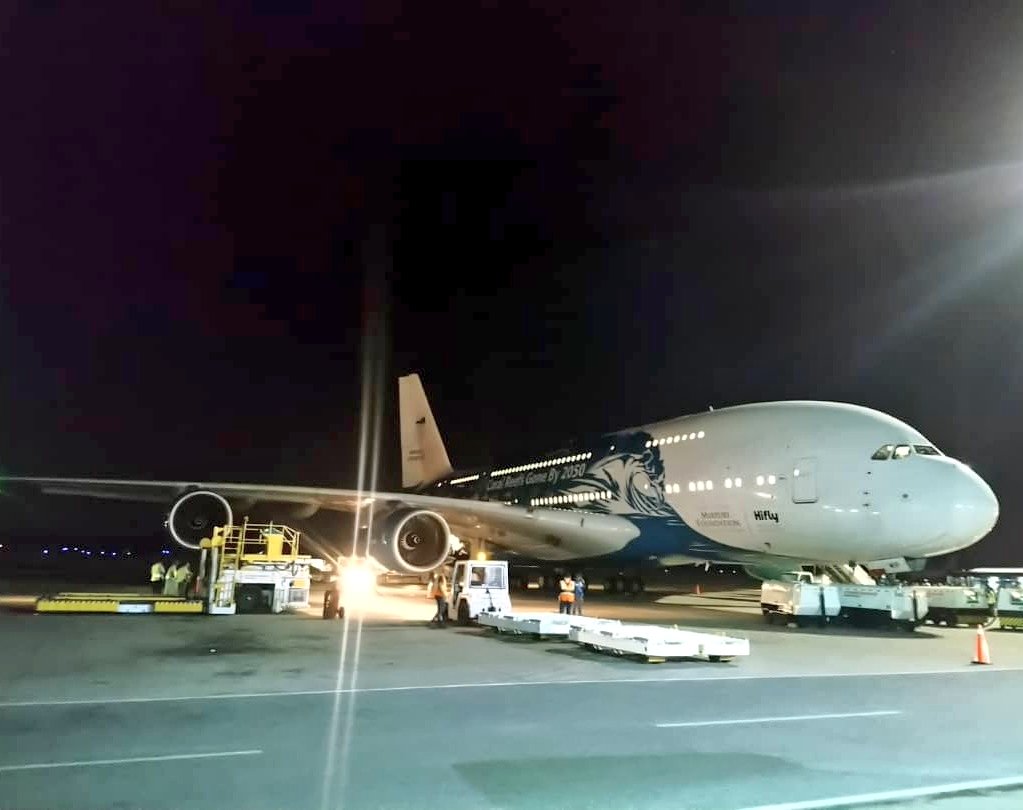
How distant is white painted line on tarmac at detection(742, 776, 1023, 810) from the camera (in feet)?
15.6

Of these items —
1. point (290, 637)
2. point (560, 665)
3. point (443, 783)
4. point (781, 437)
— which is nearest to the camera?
point (443, 783)

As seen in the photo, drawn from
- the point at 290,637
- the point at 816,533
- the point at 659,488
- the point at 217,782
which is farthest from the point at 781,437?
the point at 217,782

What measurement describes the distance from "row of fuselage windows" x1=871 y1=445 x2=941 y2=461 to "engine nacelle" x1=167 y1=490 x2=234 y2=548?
13.5 metres

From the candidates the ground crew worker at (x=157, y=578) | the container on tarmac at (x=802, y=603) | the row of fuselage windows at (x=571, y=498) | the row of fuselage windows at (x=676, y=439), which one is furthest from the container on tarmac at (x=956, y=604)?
the ground crew worker at (x=157, y=578)

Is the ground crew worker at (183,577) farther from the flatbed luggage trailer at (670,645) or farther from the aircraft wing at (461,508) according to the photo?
the flatbed luggage trailer at (670,645)

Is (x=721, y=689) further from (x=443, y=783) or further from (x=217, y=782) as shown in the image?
(x=217, y=782)

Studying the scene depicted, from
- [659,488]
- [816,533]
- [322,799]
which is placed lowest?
[322,799]

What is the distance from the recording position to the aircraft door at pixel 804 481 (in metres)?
15.5

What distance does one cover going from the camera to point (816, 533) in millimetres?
15516

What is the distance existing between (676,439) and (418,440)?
18.1 m

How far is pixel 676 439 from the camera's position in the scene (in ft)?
63.7

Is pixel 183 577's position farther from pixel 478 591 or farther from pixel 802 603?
pixel 802 603

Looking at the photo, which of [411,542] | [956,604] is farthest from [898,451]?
[411,542]

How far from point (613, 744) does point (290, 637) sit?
7833 millimetres
